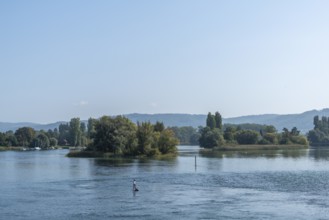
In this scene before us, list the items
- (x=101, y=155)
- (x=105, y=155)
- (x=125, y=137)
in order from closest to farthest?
(x=125, y=137) → (x=105, y=155) → (x=101, y=155)

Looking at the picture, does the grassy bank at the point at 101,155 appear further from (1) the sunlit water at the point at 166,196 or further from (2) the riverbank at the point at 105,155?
(1) the sunlit water at the point at 166,196

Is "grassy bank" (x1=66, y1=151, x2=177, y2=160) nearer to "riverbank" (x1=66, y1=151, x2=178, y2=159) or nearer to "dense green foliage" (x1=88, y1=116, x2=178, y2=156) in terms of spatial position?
"riverbank" (x1=66, y1=151, x2=178, y2=159)

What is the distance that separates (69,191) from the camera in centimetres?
5678

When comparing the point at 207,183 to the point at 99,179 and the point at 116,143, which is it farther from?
the point at 116,143

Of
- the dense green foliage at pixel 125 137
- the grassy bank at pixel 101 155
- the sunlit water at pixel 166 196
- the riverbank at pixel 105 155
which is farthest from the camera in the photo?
the grassy bank at pixel 101 155

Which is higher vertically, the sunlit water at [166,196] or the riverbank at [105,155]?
the riverbank at [105,155]

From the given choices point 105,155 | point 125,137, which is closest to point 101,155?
point 105,155

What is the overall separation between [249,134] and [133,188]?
146 m

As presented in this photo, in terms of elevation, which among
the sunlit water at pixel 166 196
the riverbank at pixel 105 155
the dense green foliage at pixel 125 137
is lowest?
the sunlit water at pixel 166 196

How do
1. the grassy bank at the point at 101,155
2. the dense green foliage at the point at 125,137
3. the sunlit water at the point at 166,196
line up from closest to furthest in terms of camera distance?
the sunlit water at the point at 166,196, the dense green foliage at the point at 125,137, the grassy bank at the point at 101,155

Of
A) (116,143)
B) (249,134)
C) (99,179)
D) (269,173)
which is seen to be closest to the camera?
(99,179)

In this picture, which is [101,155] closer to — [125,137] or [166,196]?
[125,137]

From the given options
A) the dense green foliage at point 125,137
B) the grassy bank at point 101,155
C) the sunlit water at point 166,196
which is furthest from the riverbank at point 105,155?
the sunlit water at point 166,196

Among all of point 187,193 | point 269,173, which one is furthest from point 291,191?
point 269,173
